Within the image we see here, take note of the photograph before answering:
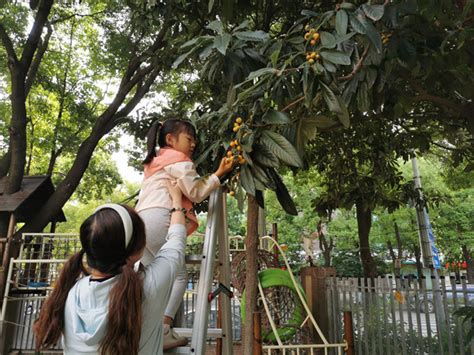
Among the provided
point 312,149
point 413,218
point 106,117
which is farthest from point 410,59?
point 413,218

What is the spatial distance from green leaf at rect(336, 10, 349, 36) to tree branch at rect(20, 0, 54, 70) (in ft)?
23.9

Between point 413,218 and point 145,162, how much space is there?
17.8 meters

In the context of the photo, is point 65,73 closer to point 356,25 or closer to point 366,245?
point 366,245

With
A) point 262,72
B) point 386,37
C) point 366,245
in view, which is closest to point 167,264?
point 262,72

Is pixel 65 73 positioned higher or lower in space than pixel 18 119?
higher

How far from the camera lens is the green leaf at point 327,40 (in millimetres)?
1766

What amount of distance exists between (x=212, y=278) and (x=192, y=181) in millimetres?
478

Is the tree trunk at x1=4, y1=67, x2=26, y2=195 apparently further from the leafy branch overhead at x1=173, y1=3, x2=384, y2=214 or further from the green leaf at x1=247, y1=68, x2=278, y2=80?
the green leaf at x1=247, y1=68, x2=278, y2=80

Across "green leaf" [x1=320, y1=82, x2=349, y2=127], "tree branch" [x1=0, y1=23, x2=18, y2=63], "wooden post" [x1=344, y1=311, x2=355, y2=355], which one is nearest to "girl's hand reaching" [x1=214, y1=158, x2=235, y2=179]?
"green leaf" [x1=320, y1=82, x2=349, y2=127]

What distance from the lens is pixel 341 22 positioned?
177cm

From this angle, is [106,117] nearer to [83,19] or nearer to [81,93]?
[81,93]

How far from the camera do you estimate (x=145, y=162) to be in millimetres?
2029

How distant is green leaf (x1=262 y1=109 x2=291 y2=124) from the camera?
5.73ft

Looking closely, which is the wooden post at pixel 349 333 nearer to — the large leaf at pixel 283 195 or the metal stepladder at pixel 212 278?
the metal stepladder at pixel 212 278
